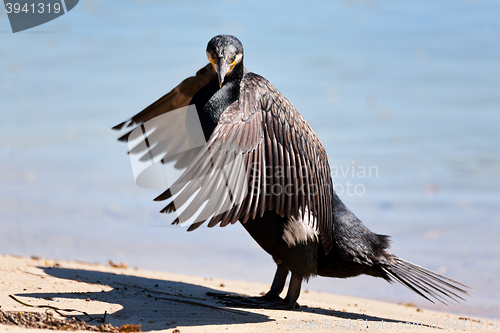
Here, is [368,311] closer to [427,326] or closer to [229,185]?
[427,326]

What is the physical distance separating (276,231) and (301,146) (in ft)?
2.55

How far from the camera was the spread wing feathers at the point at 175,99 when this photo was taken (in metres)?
5.36

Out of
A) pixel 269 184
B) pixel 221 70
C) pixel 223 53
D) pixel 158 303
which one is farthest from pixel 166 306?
pixel 223 53

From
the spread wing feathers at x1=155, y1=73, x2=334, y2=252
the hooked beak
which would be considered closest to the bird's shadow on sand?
the spread wing feathers at x1=155, y1=73, x2=334, y2=252

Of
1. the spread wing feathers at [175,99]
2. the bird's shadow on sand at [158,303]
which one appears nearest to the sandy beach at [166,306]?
the bird's shadow on sand at [158,303]

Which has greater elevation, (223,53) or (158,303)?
(223,53)

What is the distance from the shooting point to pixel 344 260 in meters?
4.83

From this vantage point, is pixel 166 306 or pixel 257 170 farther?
pixel 166 306

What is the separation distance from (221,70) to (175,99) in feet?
4.49

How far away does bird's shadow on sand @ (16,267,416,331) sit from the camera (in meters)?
3.85

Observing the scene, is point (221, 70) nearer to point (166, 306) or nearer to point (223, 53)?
point (223, 53)

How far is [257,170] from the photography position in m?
3.84

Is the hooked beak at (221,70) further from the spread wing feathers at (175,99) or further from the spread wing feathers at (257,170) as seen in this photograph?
the spread wing feathers at (175,99)

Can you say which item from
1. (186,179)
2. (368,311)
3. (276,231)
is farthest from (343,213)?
(186,179)
